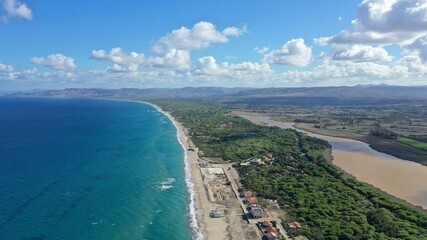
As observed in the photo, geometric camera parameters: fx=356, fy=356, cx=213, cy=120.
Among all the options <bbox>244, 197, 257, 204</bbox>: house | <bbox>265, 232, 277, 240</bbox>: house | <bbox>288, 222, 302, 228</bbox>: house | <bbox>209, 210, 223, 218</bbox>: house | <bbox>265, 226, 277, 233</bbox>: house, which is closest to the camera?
<bbox>265, 232, 277, 240</bbox>: house

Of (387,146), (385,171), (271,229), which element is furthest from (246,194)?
(387,146)

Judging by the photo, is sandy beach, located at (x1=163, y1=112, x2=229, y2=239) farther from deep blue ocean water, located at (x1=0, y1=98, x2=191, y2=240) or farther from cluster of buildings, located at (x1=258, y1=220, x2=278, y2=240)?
cluster of buildings, located at (x1=258, y1=220, x2=278, y2=240)

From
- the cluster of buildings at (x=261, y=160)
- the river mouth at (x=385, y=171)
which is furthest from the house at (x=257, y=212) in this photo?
the cluster of buildings at (x=261, y=160)

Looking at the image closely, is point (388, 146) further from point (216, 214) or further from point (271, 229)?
point (216, 214)

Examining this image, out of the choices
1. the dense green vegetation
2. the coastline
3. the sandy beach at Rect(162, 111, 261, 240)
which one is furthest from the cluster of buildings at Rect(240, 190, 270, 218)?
the coastline

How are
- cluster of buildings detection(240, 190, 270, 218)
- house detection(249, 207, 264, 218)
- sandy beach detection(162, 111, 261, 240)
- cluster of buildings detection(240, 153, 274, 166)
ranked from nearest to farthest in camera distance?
sandy beach detection(162, 111, 261, 240)
house detection(249, 207, 264, 218)
cluster of buildings detection(240, 190, 270, 218)
cluster of buildings detection(240, 153, 274, 166)
